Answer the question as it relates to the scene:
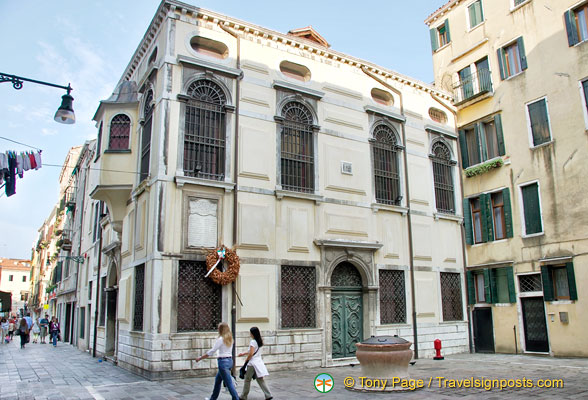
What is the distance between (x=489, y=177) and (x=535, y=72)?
395 centimetres

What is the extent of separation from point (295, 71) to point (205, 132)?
4.26 m

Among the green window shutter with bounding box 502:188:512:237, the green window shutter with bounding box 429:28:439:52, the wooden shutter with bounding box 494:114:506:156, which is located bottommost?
the green window shutter with bounding box 502:188:512:237

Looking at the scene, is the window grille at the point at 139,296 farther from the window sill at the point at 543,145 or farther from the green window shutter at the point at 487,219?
the window sill at the point at 543,145

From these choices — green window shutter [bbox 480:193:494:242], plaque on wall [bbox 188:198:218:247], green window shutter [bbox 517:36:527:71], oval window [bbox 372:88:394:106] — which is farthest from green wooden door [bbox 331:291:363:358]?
green window shutter [bbox 517:36:527:71]

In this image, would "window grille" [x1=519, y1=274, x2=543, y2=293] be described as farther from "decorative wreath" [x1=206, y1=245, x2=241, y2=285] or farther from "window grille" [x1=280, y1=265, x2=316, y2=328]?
"decorative wreath" [x1=206, y1=245, x2=241, y2=285]

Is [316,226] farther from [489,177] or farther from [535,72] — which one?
[535,72]

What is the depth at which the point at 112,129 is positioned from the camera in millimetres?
15797

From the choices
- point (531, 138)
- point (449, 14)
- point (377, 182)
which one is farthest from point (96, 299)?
point (449, 14)

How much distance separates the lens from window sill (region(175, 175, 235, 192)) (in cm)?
1304

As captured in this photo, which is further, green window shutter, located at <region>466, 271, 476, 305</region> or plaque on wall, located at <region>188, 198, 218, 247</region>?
green window shutter, located at <region>466, 271, 476, 305</region>

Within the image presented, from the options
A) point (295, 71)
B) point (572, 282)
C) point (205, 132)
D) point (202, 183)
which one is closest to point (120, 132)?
point (205, 132)

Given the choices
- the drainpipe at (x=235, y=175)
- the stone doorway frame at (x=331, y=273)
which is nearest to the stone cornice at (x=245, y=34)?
the drainpipe at (x=235, y=175)

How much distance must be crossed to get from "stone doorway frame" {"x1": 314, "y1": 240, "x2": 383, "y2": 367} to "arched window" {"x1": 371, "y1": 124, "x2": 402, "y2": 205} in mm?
2038

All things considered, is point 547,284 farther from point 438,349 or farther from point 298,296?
point 298,296
